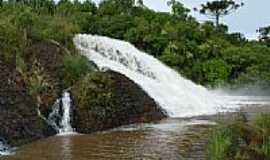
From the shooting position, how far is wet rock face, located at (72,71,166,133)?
14258 millimetres

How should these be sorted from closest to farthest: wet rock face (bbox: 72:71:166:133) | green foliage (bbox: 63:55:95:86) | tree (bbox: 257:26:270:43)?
wet rock face (bbox: 72:71:166:133) → green foliage (bbox: 63:55:95:86) → tree (bbox: 257:26:270:43)

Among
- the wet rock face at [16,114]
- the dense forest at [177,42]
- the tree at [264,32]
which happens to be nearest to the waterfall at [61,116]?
the wet rock face at [16,114]

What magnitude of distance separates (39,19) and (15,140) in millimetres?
6004

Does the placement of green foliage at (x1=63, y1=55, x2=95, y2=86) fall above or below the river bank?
above

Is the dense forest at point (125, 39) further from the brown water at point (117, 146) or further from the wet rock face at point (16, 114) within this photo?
the brown water at point (117, 146)

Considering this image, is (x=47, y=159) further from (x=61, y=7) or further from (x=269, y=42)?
(x=269, y=42)

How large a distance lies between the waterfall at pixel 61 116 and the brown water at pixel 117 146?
2.30ft

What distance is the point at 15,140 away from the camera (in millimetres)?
12273

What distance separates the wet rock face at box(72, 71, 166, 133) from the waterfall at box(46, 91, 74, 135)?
19 cm

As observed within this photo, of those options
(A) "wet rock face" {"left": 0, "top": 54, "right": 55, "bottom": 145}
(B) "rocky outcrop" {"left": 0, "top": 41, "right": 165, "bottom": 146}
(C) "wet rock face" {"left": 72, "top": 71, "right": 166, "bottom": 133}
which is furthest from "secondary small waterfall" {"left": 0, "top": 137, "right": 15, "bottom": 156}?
(C) "wet rock face" {"left": 72, "top": 71, "right": 166, "bottom": 133}

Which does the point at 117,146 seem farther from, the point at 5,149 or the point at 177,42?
the point at 177,42

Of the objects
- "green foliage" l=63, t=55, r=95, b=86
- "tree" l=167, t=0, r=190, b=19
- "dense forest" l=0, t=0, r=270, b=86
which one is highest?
"tree" l=167, t=0, r=190, b=19

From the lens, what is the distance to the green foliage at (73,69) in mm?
15203

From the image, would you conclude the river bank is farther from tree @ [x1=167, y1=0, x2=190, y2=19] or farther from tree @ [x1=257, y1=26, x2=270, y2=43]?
tree @ [x1=257, y1=26, x2=270, y2=43]
